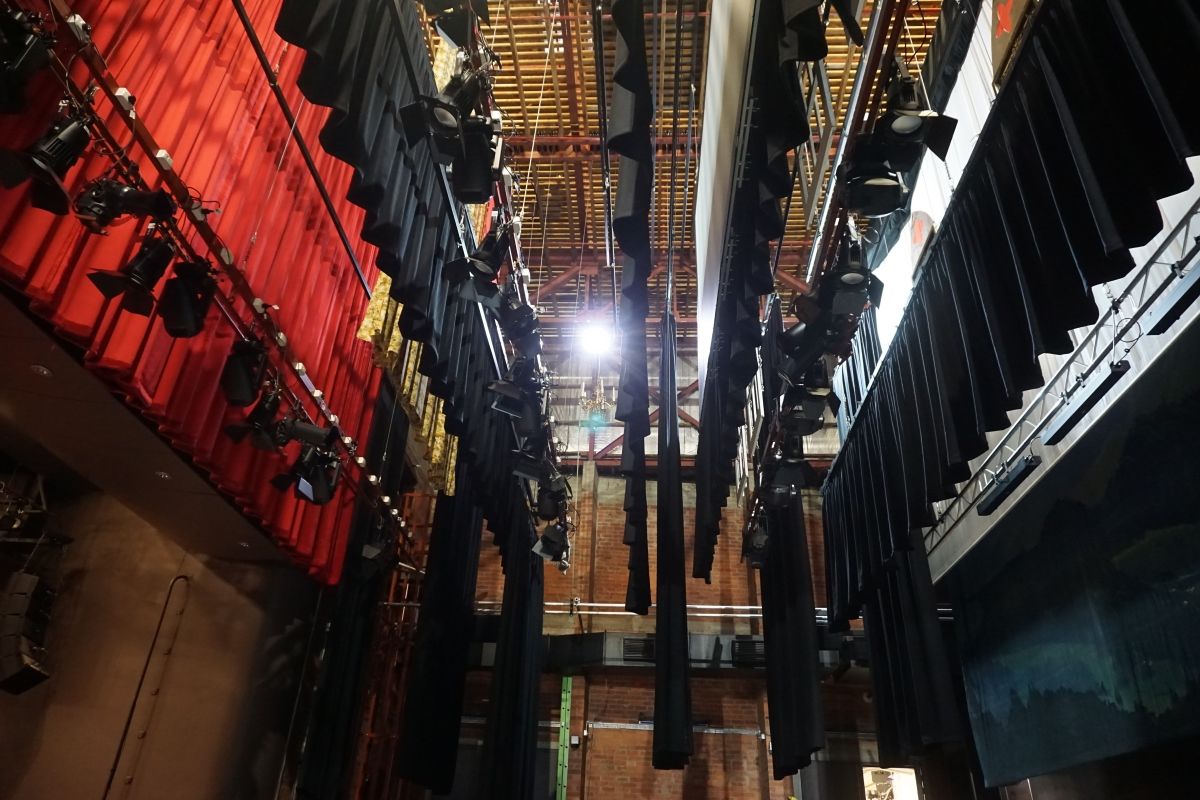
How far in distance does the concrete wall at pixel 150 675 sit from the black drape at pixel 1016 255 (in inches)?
207

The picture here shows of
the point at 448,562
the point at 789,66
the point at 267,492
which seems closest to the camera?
the point at 789,66

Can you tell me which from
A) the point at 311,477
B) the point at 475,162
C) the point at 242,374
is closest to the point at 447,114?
the point at 475,162

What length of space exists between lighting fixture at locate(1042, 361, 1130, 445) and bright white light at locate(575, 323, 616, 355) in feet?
18.0

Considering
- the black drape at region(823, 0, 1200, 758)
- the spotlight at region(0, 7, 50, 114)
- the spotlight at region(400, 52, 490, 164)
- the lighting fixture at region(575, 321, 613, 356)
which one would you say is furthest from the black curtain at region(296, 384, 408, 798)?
the black drape at region(823, 0, 1200, 758)

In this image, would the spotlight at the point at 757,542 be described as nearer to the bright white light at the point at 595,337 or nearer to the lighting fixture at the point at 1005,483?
the lighting fixture at the point at 1005,483

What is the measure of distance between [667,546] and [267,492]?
9.99 ft

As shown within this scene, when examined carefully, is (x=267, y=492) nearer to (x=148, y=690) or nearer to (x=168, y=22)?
(x=148, y=690)

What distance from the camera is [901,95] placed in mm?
3693

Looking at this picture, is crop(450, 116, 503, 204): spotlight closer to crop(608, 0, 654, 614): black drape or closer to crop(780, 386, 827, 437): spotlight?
crop(608, 0, 654, 614): black drape

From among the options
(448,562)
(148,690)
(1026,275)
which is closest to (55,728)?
(148,690)

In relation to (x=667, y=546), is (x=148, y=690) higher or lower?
lower

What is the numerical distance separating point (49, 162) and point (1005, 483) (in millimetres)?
5793

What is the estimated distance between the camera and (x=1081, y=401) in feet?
14.0

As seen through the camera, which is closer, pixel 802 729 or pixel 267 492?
pixel 267 492
